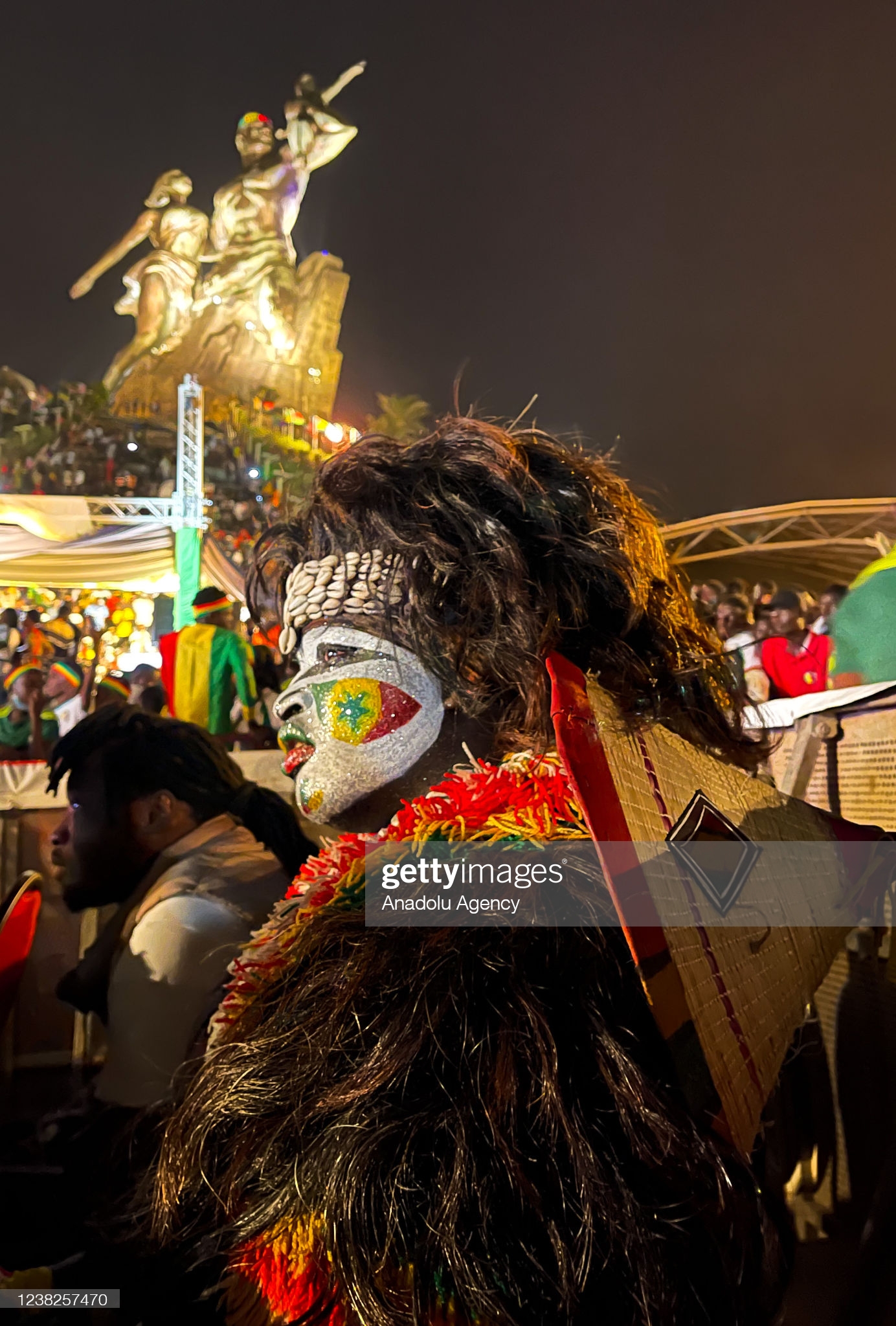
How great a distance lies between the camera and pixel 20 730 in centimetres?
201

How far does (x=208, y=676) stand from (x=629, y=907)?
1.62m

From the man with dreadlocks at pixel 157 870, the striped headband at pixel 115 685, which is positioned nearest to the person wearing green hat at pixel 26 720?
the striped headband at pixel 115 685

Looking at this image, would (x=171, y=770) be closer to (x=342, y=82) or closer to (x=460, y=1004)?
(x=460, y=1004)

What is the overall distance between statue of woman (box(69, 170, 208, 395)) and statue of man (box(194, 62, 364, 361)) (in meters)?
0.05

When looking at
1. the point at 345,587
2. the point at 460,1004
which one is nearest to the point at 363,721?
the point at 345,587

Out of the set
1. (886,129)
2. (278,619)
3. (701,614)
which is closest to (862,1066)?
(701,614)

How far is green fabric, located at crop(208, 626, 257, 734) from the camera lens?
190cm

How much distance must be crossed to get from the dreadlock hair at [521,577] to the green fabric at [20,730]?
158 cm

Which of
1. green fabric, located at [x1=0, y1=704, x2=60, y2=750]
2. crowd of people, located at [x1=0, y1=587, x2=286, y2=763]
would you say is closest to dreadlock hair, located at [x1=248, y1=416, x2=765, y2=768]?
crowd of people, located at [x1=0, y1=587, x2=286, y2=763]

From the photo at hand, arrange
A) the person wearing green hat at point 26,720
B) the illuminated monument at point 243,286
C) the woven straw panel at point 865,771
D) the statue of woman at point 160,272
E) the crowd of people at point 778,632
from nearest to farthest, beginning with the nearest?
1. the woven straw panel at point 865,771
2. the crowd of people at point 778,632
3. the illuminated monument at point 243,286
4. the statue of woman at point 160,272
5. the person wearing green hat at point 26,720

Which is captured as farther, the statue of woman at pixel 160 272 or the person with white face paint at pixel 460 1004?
the statue of woman at pixel 160 272

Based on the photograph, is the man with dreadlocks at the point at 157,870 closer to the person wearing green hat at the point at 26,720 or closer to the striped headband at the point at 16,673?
the person wearing green hat at the point at 26,720

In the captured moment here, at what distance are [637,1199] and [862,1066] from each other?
1.83 ft

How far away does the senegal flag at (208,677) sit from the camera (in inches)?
74.6
